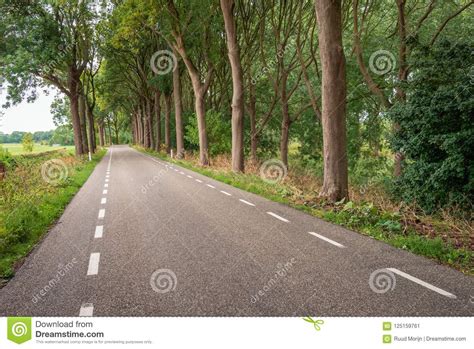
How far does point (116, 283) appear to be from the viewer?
4.44m

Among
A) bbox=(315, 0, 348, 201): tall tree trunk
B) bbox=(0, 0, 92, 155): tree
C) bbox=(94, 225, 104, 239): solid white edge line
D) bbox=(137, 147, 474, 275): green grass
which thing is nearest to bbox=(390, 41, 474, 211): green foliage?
bbox=(137, 147, 474, 275): green grass

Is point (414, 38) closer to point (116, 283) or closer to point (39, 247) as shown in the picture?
point (116, 283)

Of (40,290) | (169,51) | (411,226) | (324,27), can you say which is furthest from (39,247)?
(169,51)

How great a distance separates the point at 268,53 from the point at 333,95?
44.0ft

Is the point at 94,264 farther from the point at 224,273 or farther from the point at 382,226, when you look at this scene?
the point at 382,226

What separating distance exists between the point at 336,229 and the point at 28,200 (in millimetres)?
7613

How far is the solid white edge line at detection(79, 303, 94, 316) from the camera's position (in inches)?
144

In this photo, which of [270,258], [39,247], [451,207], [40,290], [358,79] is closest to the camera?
[40,290]

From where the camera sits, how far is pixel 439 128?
8070 millimetres

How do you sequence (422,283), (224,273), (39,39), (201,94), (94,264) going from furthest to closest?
(39,39), (201,94), (94,264), (224,273), (422,283)

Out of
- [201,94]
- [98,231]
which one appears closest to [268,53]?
[201,94]

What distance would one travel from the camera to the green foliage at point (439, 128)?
24.4 feet

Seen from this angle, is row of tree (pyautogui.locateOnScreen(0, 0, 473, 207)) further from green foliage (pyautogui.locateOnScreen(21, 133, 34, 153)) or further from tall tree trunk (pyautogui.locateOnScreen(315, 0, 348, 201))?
green foliage (pyautogui.locateOnScreen(21, 133, 34, 153))
